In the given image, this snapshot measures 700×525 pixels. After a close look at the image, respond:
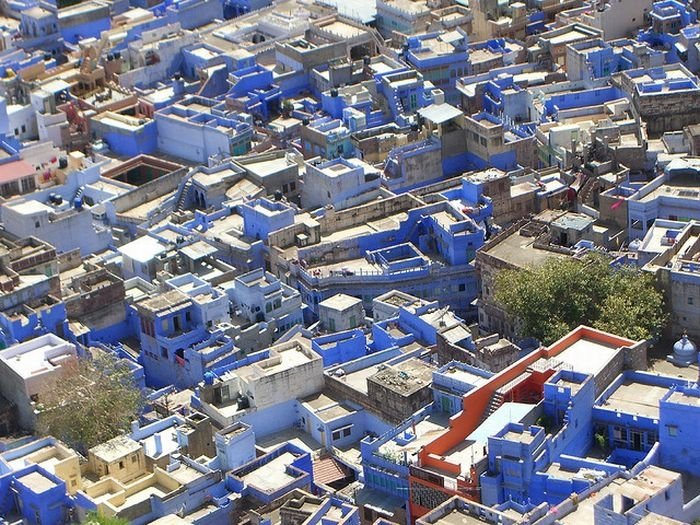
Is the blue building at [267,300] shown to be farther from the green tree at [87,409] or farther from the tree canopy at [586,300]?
the tree canopy at [586,300]

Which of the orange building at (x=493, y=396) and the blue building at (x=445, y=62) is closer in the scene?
the orange building at (x=493, y=396)

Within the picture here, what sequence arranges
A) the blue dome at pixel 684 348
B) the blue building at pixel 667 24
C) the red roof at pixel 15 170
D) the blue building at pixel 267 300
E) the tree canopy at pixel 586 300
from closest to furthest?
the blue dome at pixel 684 348
the tree canopy at pixel 586 300
the blue building at pixel 267 300
the red roof at pixel 15 170
the blue building at pixel 667 24

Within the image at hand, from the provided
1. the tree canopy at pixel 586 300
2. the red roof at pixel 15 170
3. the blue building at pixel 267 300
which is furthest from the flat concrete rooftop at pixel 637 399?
the red roof at pixel 15 170

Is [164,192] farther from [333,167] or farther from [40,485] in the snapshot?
[40,485]

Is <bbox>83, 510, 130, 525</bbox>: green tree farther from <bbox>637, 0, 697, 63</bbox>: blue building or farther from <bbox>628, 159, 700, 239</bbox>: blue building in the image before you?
<bbox>637, 0, 697, 63</bbox>: blue building

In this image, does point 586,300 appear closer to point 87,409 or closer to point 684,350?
point 684,350

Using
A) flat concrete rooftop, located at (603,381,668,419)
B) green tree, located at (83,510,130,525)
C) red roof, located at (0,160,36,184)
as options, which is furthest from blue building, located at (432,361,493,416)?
red roof, located at (0,160,36,184)

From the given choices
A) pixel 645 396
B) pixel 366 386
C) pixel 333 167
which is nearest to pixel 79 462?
pixel 366 386
